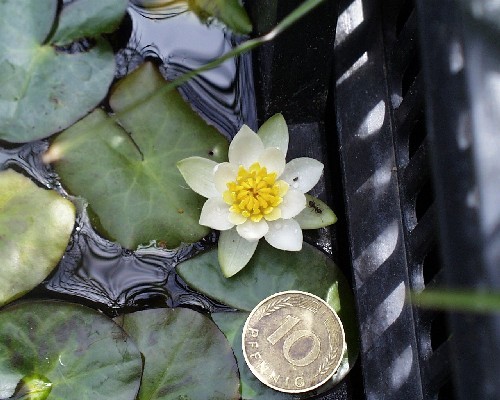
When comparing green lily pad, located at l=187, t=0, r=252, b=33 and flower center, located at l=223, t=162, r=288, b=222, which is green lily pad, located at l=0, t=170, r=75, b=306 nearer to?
flower center, located at l=223, t=162, r=288, b=222

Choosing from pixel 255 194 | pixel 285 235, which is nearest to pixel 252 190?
pixel 255 194

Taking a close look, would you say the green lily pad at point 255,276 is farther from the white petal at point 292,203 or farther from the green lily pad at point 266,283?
the white petal at point 292,203

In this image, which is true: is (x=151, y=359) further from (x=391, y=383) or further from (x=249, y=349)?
(x=391, y=383)

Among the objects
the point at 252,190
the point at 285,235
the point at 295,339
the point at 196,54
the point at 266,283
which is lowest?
the point at 295,339

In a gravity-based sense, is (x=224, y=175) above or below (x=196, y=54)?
below

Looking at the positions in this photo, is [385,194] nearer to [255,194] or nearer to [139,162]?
[255,194]

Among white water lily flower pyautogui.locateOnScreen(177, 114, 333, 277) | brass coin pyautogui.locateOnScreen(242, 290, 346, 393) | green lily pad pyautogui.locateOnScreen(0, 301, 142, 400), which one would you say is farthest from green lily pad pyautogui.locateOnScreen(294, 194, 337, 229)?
green lily pad pyautogui.locateOnScreen(0, 301, 142, 400)

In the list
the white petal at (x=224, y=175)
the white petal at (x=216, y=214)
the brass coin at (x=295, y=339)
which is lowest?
the brass coin at (x=295, y=339)

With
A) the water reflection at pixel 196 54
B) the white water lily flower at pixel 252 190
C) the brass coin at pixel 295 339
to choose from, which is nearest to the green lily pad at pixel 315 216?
the white water lily flower at pixel 252 190
